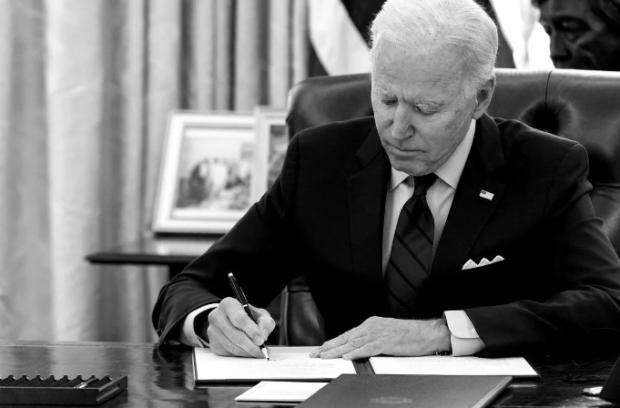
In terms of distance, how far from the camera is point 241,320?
2.13 m

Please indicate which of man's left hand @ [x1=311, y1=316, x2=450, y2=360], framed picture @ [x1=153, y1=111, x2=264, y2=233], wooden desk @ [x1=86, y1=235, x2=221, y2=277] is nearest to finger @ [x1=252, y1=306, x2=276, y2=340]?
man's left hand @ [x1=311, y1=316, x2=450, y2=360]

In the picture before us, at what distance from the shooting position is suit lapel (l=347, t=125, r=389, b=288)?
246cm

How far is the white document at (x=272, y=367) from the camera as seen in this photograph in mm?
1832

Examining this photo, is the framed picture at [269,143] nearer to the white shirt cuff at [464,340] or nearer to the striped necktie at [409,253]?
the striped necktie at [409,253]

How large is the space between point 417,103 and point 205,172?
196 centimetres

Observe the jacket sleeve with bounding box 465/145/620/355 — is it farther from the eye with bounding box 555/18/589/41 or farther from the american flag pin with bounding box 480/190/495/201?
the eye with bounding box 555/18/589/41

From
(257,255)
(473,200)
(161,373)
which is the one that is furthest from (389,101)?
(161,373)

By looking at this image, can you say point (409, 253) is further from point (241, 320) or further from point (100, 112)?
point (100, 112)

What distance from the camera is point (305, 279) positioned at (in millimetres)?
2729

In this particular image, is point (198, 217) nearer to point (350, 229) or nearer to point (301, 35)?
point (301, 35)

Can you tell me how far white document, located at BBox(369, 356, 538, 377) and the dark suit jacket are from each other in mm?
223

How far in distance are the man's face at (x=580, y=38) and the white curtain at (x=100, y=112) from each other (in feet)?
4.31

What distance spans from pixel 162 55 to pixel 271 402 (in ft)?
9.61

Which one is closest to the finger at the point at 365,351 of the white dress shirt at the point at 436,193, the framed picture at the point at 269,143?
the white dress shirt at the point at 436,193
